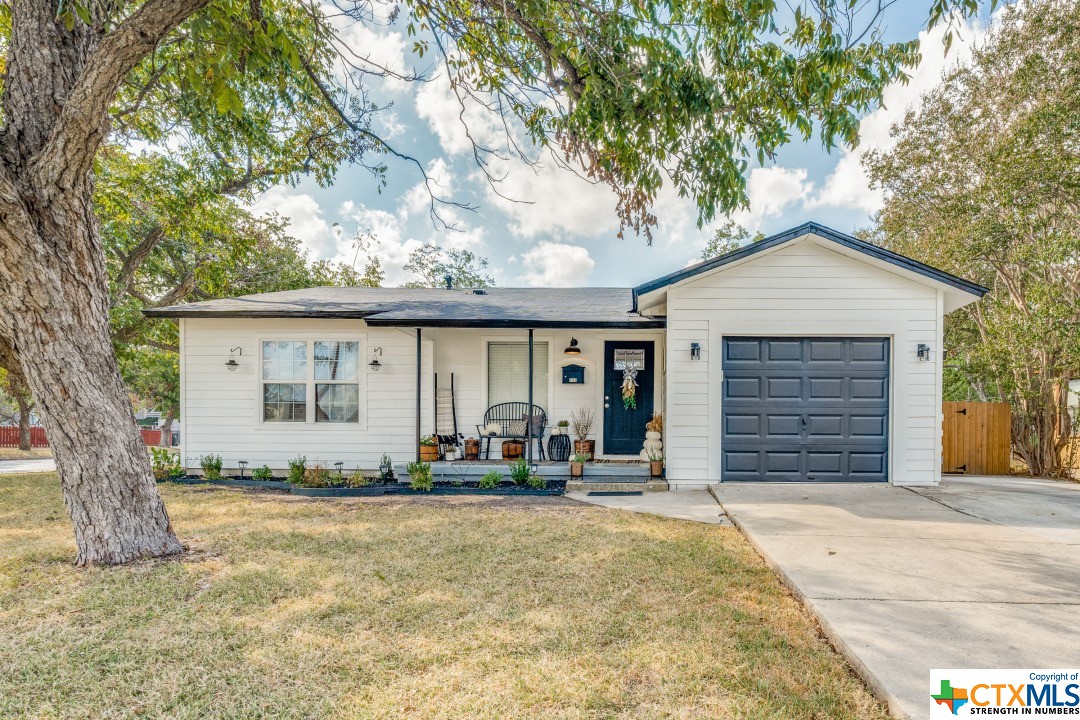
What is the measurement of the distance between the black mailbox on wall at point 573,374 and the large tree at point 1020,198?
7731mm

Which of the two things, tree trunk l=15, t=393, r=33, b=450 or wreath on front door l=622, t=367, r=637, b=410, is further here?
tree trunk l=15, t=393, r=33, b=450

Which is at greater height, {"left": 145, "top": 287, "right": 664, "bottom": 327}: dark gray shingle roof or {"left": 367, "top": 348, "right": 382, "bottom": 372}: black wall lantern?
{"left": 145, "top": 287, "right": 664, "bottom": 327}: dark gray shingle roof

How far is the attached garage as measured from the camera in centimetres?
698

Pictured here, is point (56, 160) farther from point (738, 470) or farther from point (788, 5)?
point (738, 470)

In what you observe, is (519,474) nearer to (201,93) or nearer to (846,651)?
(846,651)

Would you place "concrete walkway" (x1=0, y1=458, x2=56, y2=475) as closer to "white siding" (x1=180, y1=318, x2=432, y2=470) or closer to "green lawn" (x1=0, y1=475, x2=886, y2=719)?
"white siding" (x1=180, y1=318, x2=432, y2=470)

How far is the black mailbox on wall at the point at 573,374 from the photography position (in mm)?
8898

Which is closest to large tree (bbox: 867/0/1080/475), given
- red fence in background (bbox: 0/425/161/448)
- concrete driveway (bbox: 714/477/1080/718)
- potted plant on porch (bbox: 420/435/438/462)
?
concrete driveway (bbox: 714/477/1080/718)

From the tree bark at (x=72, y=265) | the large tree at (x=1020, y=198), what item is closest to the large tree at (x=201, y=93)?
the tree bark at (x=72, y=265)

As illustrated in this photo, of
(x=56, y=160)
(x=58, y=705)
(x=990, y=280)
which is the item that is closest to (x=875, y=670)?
(x=58, y=705)

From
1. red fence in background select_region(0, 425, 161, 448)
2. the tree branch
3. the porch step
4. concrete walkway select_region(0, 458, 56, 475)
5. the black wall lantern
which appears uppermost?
the tree branch

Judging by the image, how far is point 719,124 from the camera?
4.33 metres

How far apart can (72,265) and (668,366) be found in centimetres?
653

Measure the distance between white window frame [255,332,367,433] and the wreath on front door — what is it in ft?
14.7
